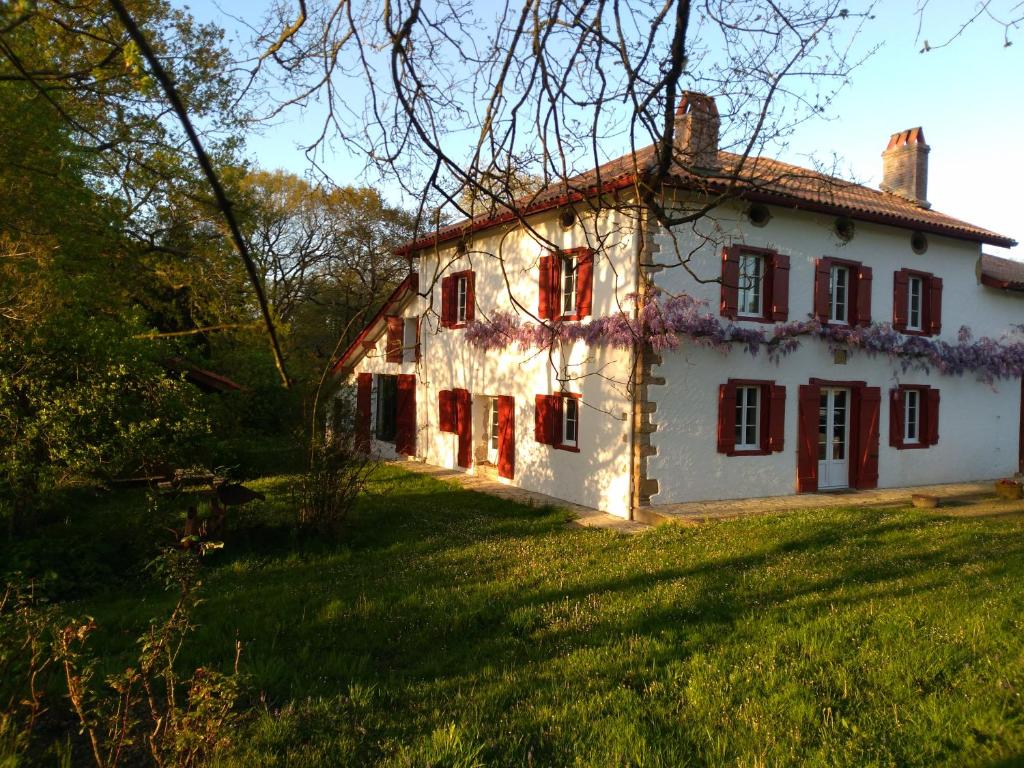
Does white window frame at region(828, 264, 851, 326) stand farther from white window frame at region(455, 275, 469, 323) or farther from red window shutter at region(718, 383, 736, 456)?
white window frame at region(455, 275, 469, 323)

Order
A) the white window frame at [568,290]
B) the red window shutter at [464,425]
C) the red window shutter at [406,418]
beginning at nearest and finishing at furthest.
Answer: the white window frame at [568,290] → the red window shutter at [464,425] → the red window shutter at [406,418]

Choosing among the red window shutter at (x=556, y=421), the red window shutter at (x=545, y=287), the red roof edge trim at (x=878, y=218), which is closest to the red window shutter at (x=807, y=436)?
the red roof edge trim at (x=878, y=218)

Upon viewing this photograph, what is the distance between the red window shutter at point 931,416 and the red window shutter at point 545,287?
8792 millimetres

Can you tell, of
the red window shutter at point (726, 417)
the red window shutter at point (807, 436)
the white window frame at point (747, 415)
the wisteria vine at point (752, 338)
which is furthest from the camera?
the red window shutter at point (807, 436)

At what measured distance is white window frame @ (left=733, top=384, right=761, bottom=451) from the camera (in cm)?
1360

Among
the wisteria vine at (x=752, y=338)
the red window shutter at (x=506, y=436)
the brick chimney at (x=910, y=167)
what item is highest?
the brick chimney at (x=910, y=167)

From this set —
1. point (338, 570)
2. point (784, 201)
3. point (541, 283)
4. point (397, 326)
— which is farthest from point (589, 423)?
point (397, 326)

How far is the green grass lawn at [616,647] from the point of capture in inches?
153

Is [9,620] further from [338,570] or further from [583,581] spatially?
[583,581]

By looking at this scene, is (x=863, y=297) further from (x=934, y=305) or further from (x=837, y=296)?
(x=934, y=305)

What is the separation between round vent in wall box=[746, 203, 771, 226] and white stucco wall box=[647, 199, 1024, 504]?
5.7 inches

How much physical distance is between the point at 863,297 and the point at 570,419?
651cm

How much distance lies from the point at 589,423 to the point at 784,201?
17.3 ft

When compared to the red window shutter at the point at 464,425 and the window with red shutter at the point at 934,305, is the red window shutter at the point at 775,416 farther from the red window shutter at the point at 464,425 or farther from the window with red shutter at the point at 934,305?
the red window shutter at the point at 464,425
